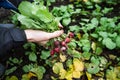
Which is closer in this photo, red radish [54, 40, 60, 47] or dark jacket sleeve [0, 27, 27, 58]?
dark jacket sleeve [0, 27, 27, 58]

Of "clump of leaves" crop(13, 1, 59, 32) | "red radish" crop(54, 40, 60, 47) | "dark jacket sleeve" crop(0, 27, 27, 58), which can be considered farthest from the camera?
"red radish" crop(54, 40, 60, 47)

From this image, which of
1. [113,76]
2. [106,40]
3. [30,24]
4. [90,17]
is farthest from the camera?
[90,17]

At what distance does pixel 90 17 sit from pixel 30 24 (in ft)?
2.71

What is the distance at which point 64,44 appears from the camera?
1.78m

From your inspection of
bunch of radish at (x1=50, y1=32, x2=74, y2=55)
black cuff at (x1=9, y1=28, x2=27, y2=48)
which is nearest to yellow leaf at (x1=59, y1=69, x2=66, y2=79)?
bunch of radish at (x1=50, y1=32, x2=74, y2=55)

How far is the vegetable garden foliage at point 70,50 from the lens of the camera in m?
1.62

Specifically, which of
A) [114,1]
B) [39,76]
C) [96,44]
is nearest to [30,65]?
[39,76]

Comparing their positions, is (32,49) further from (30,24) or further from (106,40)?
(106,40)

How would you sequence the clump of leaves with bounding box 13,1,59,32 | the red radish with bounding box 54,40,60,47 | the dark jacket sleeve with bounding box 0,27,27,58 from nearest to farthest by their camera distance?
the dark jacket sleeve with bounding box 0,27,27,58 < the clump of leaves with bounding box 13,1,59,32 < the red radish with bounding box 54,40,60,47

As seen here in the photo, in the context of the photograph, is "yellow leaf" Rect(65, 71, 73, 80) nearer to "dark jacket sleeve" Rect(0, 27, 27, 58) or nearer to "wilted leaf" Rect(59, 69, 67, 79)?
"wilted leaf" Rect(59, 69, 67, 79)

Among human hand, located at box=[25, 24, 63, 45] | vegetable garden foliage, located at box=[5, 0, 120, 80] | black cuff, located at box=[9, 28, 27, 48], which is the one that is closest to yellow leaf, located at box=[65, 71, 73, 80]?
vegetable garden foliage, located at box=[5, 0, 120, 80]

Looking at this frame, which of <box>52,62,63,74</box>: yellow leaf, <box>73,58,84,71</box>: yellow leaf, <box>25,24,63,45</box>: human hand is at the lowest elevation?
<box>52,62,63,74</box>: yellow leaf

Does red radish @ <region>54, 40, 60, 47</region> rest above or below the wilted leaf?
above

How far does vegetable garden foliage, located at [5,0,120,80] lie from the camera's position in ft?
5.32
